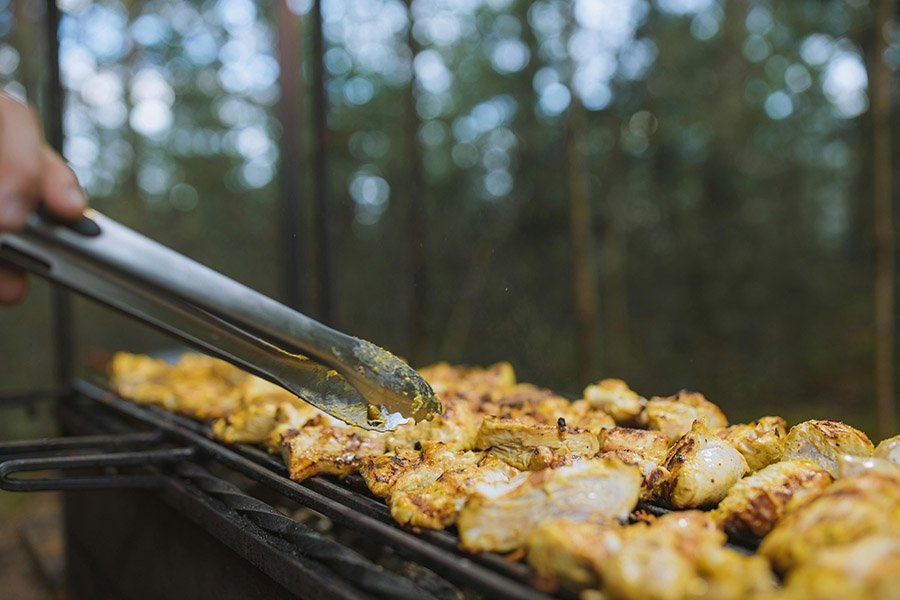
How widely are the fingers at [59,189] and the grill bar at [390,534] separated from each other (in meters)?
0.92

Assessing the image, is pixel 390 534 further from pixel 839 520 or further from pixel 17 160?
pixel 17 160

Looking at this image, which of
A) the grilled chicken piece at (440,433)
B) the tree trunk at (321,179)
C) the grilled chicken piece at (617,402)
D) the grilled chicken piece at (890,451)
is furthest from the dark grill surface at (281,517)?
the tree trunk at (321,179)

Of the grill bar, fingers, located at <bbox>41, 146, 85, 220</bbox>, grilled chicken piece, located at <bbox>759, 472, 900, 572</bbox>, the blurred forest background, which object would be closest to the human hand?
fingers, located at <bbox>41, 146, 85, 220</bbox>

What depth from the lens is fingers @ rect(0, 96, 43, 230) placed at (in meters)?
1.38

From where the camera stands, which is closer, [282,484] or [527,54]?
[282,484]

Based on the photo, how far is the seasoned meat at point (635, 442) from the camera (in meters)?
2.01

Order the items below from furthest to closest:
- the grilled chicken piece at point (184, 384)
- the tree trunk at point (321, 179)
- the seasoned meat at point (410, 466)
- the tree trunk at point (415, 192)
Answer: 1. the tree trunk at point (415, 192)
2. the tree trunk at point (321, 179)
3. the grilled chicken piece at point (184, 384)
4. the seasoned meat at point (410, 466)

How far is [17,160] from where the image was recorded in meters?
1.39

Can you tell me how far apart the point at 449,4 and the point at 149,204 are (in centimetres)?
706

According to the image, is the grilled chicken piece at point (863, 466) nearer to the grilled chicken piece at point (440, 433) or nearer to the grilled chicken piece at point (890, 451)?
the grilled chicken piece at point (890, 451)

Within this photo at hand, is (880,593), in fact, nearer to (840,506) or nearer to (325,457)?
(840,506)

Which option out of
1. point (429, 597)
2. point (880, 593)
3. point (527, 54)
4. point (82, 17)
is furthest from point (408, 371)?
point (82, 17)

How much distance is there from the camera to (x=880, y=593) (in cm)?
103

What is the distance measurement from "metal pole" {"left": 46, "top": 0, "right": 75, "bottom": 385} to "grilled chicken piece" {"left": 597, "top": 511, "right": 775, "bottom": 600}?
427 centimetres
